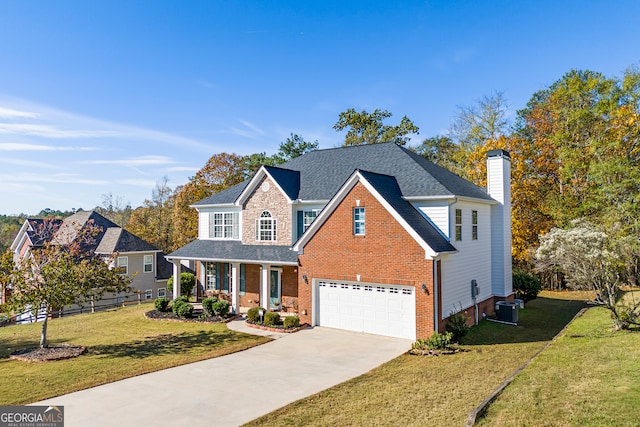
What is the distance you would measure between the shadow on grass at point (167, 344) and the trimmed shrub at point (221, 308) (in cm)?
239

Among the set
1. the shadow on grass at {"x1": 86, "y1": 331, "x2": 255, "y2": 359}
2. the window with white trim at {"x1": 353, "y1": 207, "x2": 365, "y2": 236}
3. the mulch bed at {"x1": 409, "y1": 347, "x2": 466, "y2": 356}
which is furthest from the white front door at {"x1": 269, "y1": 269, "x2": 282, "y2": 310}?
the mulch bed at {"x1": 409, "y1": 347, "x2": 466, "y2": 356}

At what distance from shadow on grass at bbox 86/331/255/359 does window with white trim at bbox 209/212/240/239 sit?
25.9ft

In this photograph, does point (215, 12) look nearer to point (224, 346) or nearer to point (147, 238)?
point (224, 346)

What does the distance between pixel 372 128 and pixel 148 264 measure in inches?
1117

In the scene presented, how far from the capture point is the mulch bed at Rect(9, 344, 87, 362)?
44.3ft

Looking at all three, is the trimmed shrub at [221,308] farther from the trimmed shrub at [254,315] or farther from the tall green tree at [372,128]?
the tall green tree at [372,128]

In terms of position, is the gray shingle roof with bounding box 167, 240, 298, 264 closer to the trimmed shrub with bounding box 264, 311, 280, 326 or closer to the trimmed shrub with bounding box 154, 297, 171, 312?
the trimmed shrub with bounding box 264, 311, 280, 326

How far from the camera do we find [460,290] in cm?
1720

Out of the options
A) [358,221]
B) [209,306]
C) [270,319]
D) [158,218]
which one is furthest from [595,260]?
[158,218]

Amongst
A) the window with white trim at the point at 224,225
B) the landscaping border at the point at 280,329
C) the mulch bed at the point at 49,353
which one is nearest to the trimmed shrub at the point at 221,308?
the landscaping border at the point at 280,329

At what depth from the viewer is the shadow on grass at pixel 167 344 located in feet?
46.7

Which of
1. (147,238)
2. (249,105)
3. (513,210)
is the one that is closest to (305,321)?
(249,105)

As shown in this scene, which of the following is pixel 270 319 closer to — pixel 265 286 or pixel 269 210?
pixel 265 286

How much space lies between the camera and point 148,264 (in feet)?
116
